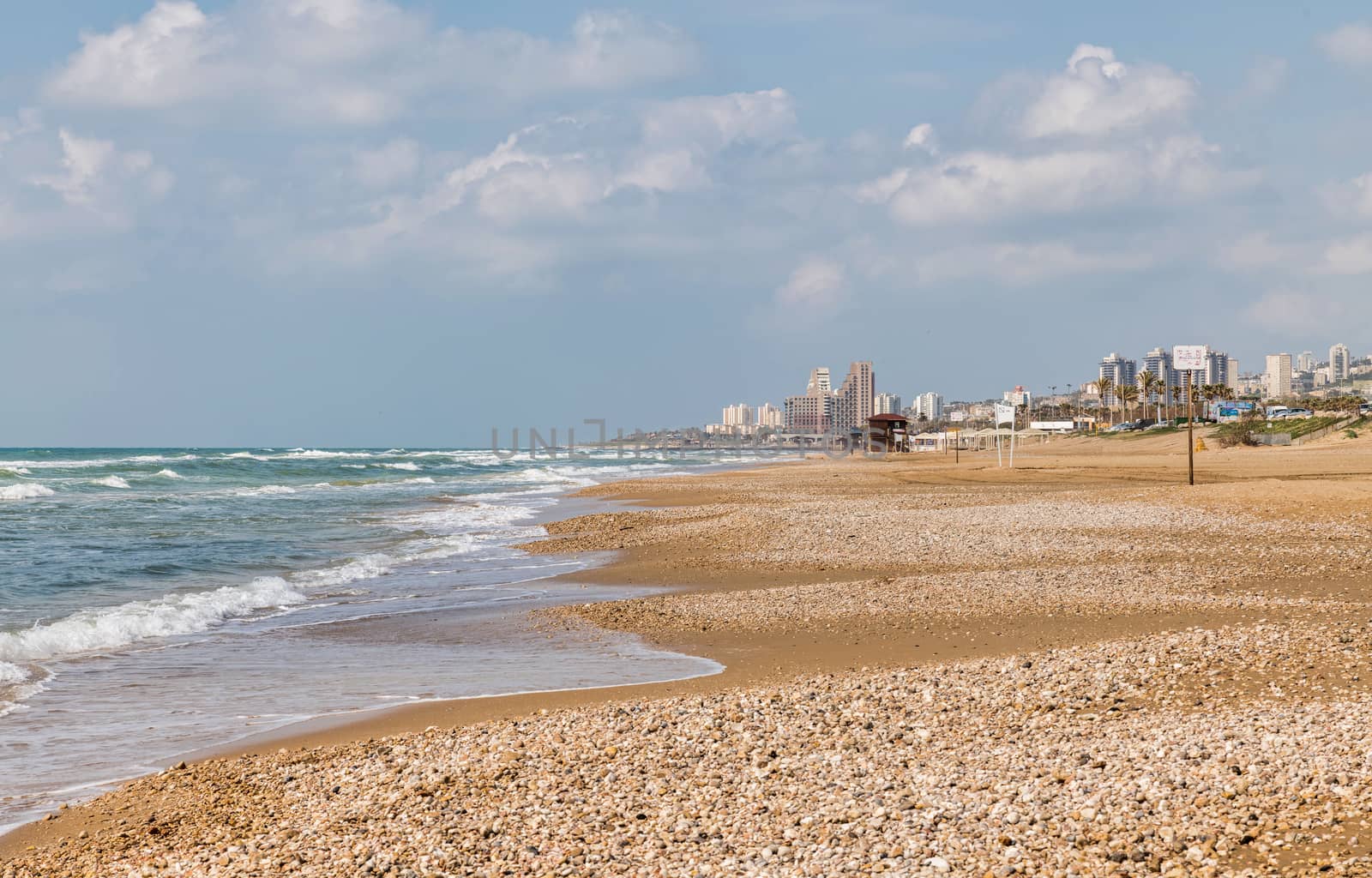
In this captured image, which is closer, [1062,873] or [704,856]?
[1062,873]

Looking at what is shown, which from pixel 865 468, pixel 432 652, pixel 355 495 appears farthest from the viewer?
pixel 865 468

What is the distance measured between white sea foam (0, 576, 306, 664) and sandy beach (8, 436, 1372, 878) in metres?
4.64

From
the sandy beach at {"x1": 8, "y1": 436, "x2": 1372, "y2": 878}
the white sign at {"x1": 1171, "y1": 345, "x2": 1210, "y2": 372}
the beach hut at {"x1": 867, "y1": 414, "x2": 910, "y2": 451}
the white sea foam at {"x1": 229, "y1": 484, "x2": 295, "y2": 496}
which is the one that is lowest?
the white sea foam at {"x1": 229, "y1": 484, "x2": 295, "y2": 496}

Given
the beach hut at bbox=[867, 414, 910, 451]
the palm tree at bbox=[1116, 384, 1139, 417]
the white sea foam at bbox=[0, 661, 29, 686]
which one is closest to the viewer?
the white sea foam at bbox=[0, 661, 29, 686]

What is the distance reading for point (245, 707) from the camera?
330 inches

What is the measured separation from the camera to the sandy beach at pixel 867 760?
4.34 metres

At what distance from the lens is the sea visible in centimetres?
778

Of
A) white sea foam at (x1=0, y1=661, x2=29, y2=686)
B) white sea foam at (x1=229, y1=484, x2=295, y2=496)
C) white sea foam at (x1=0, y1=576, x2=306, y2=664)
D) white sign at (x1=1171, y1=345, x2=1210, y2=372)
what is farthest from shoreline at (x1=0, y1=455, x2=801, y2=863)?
white sea foam at (x1=229, y1=484, x2=295, y2=496)

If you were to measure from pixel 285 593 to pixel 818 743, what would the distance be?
11.1 m

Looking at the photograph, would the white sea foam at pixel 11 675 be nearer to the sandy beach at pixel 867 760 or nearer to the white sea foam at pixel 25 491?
the sandy beach at pixel 867 760

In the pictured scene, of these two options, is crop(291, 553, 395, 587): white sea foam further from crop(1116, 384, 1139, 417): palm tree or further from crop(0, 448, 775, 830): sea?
crop(1116, 384, 1139, 417): palm tree

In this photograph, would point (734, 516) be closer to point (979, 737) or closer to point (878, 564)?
point (878, 564)

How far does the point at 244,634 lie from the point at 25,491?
34944 mm

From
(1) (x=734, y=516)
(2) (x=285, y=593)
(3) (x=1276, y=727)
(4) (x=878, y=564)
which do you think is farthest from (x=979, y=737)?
(1) (x=734, y=516)
